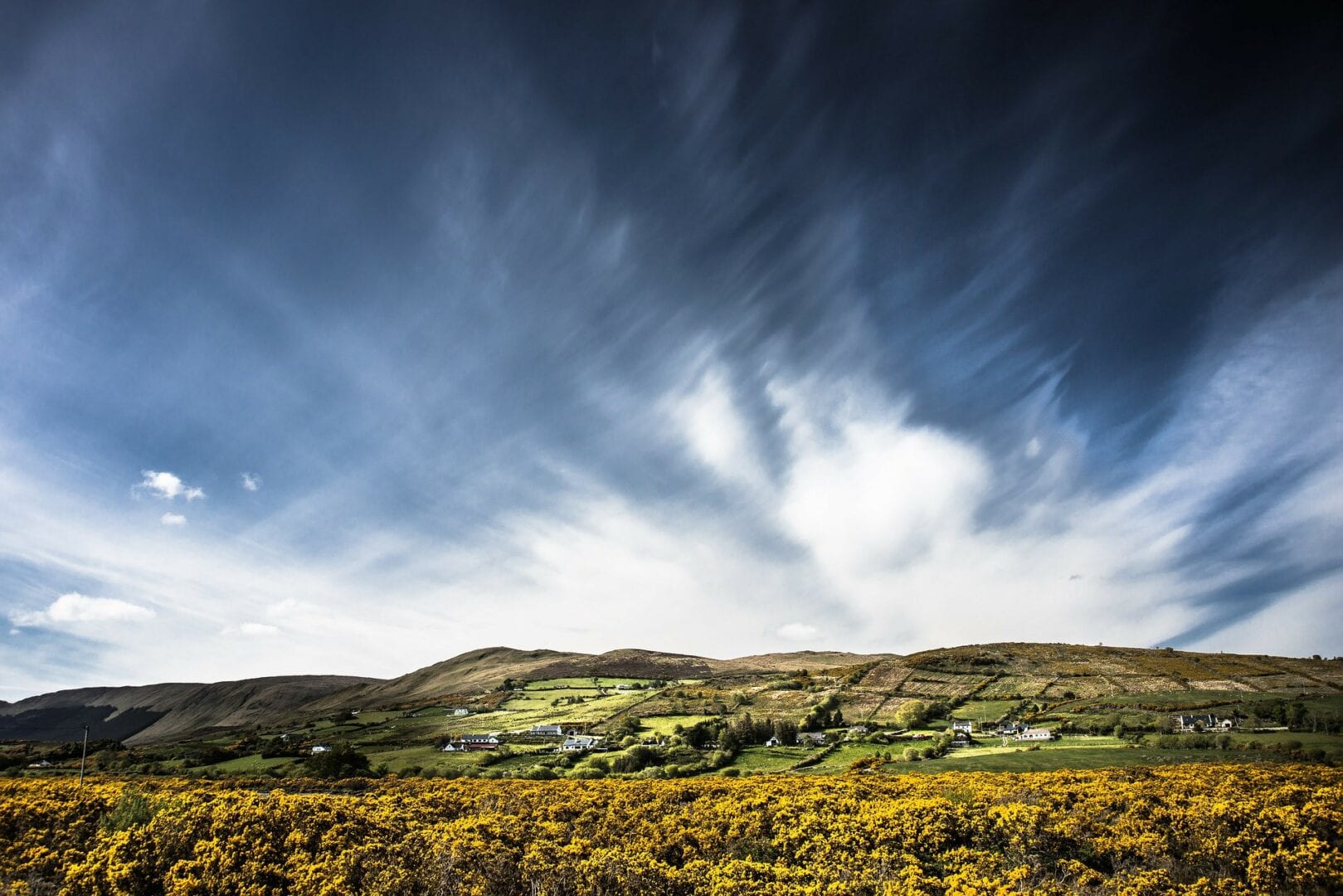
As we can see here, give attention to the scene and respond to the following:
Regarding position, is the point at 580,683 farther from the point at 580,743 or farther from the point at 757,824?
the point at 757,824

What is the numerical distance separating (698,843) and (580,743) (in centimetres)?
6984

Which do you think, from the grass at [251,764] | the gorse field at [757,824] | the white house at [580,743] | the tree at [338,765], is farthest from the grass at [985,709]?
the grass at [251,764]

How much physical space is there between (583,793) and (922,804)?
15.7m

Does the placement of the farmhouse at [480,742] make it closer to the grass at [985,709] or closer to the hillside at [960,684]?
the hillside at [960,684]

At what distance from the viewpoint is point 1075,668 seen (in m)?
114

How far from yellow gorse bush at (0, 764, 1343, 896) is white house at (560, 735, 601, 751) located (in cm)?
5753

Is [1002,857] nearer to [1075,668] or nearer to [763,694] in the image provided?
[763,694]

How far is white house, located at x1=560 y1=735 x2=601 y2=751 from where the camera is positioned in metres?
78.1

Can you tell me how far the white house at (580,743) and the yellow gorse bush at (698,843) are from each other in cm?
5753

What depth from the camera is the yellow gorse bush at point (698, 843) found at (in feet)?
40.9

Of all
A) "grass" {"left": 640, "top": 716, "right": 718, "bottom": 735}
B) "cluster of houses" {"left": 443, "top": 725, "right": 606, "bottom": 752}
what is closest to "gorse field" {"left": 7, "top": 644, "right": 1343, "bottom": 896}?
"cluster of houses" {"left": 443, "top": 725, "right": 606, "bottom": 752}

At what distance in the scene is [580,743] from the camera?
3147 inches

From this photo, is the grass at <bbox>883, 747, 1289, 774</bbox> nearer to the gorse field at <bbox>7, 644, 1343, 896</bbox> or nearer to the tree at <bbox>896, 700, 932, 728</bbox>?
the gorse field at <bbox>7, 644, 1343, 896</bbox>

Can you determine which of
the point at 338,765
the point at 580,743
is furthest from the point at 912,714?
the point at 338,765
